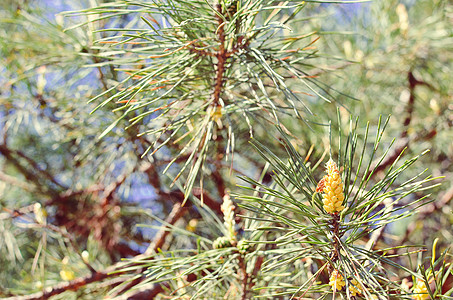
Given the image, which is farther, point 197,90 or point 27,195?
point 27,195

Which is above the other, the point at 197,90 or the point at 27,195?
the point at 197,90

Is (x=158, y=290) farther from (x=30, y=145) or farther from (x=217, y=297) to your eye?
(x=30, y=145)

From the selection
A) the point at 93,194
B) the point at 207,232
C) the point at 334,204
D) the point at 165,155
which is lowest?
the point at 207,232

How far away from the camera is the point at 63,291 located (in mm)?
806

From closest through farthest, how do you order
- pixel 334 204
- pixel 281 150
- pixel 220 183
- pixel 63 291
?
pixel 334 204 → pixel 63 291 → pixel 281 150 → pixel 220 183

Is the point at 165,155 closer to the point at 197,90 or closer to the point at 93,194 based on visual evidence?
the point at 93,194

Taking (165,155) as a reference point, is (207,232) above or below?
below

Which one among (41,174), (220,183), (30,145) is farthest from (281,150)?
(30,145)

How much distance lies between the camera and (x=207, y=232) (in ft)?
4.04

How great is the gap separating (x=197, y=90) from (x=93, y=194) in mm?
666

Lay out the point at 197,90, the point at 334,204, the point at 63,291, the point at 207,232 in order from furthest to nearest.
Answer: the point at 207,232, the point at 63,291, the point at 197,90, the point at 334,204

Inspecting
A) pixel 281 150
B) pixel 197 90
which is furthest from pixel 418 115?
pixel 197 90

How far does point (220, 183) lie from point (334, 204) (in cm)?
68

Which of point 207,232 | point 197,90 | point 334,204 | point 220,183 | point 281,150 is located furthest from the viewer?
point 207,232
